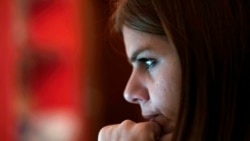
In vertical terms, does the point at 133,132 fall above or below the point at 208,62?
below

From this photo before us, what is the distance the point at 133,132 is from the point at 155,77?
0.11 metres

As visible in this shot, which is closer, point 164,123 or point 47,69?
point 164,123

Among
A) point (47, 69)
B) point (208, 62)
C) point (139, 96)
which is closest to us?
point (208, 62)

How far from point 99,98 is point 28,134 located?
663mm

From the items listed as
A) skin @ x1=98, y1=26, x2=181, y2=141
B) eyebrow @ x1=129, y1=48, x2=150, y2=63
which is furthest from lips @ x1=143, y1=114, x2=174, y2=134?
eyebrow @ x1=129, y1=48, x2=150, y2=63

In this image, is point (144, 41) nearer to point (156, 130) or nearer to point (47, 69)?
point (156, 130)

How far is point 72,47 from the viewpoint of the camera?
2.50 m

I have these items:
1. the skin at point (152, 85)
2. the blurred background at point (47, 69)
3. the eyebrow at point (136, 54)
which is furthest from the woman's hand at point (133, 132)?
the blurred background at point (47, 69)

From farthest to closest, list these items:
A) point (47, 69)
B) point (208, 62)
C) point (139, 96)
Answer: point (47, 69), point (139, 96), point (208, 62)

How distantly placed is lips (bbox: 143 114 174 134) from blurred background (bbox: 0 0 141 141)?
4.09 feet

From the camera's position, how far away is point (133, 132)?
0.94m

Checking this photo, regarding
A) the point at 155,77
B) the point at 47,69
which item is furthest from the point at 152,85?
the point at 47,69

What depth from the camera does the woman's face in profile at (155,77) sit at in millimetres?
871

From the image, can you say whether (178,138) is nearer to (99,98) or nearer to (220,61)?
(220,61)
